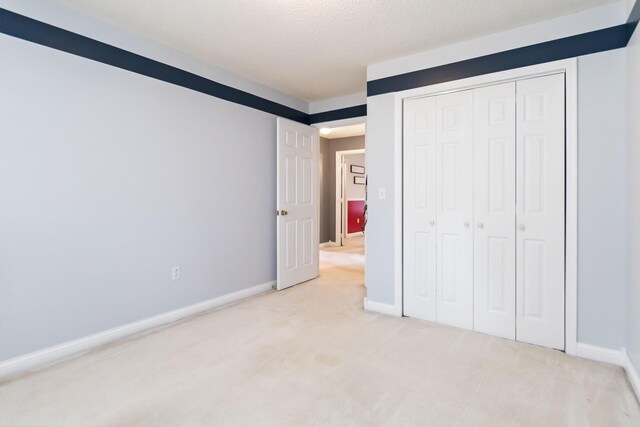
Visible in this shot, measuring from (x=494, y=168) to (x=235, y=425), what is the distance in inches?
96.8

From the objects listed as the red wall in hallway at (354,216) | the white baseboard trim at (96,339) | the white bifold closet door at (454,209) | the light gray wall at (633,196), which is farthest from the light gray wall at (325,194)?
the light gray wall at (633,196)

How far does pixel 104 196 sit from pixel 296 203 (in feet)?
7.05

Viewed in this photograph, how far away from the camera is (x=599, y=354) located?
87.0 inches

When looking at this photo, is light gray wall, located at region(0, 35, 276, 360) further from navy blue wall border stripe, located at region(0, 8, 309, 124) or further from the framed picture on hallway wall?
the framed picture on hallway wall

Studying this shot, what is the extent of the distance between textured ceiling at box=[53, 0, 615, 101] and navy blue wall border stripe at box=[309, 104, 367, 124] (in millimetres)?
892

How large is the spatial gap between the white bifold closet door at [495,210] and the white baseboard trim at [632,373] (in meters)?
0.62

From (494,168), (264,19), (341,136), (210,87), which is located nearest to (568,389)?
(494,168)

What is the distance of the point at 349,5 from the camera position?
7.22 feet

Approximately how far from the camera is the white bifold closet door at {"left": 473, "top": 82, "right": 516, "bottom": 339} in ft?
8.29

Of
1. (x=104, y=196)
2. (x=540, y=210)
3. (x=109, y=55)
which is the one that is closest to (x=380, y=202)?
(x=540, y=210)

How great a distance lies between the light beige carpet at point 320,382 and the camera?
1644 mm

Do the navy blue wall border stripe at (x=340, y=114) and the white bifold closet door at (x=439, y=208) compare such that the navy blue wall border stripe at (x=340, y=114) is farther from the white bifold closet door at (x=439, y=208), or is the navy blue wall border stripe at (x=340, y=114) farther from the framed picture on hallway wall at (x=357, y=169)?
the framed picture on hallway wall at (x=357, y=169)

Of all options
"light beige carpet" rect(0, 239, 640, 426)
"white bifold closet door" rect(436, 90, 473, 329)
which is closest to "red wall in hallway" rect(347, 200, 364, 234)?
"white bifold closet door" rect(436, 90, 473, 329)

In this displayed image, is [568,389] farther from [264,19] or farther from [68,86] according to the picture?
[68,86]
